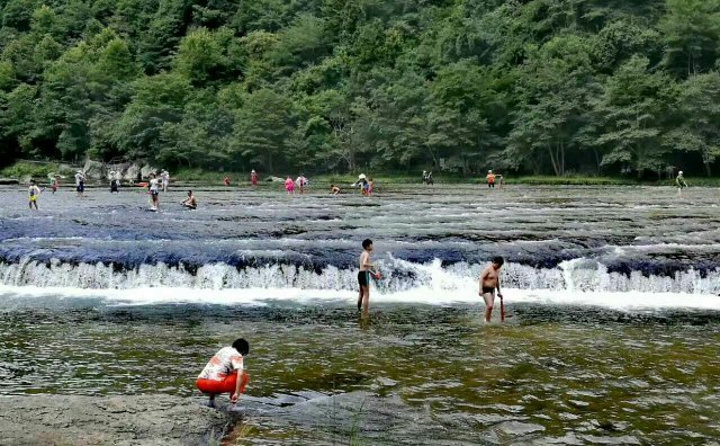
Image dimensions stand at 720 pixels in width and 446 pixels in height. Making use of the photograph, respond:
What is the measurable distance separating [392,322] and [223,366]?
691 centimetres

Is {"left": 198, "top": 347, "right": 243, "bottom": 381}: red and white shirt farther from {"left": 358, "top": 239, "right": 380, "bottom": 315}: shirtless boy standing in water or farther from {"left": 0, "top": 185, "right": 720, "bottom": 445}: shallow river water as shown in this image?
{"left": 358, "top": 239, "right": 380, "bottom": 315}: shirtless boy standing in water

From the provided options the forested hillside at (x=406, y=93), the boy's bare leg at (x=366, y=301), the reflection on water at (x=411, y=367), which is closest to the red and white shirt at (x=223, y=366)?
the reflection on water at (x=411, y=367)

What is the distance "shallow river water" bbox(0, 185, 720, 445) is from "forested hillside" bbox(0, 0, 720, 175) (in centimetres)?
3663

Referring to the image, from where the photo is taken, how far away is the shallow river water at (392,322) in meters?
9.55

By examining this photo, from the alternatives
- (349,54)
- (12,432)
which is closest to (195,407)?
(12,432)

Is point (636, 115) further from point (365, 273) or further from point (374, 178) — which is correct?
point (365, 273)

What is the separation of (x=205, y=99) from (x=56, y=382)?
94.3 meters

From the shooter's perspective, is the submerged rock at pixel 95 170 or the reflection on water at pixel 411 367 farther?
the submerged rock at pixel 95 170

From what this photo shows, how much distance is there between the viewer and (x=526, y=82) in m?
75.4

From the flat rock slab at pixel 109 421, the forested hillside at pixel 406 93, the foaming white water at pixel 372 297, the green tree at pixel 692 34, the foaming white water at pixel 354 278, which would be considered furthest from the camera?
the green tree at pixel 692 34

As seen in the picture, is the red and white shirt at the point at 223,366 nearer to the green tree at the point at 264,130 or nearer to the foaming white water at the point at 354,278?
the foaming white water at the point at 354,278

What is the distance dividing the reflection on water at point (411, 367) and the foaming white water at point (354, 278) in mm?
2993

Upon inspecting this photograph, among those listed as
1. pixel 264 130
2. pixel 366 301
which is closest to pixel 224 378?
pixel 366 301

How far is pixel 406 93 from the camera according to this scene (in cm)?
7681
